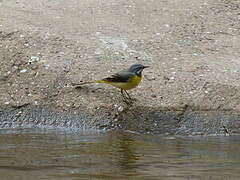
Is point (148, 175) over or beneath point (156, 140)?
over

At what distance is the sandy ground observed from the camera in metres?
9.89

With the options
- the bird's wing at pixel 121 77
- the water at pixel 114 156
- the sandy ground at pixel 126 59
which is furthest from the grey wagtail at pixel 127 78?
the water at pixel 114 156

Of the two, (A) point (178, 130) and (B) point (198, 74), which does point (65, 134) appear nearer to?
(A) point (178, 130)

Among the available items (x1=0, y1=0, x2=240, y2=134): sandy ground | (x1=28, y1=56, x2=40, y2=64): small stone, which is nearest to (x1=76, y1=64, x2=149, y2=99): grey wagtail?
(x1=0, y1=0, x2=240, y2=134): sandy ground

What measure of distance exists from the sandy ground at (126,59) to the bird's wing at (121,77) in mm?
371

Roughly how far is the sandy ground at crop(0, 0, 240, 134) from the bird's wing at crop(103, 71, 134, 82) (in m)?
0.37

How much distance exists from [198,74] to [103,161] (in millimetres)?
3462

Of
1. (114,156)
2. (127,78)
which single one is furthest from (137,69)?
(114,156)

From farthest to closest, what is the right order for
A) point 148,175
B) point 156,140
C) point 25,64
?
point 25,64, point 156,140, point 148,175

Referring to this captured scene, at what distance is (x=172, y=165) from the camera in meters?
7.63

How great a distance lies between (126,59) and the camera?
1112 cm

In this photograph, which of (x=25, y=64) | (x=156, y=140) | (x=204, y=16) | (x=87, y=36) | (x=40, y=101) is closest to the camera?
(x=156, y=140)

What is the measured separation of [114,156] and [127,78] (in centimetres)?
204

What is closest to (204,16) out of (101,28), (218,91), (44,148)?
(101,28)
